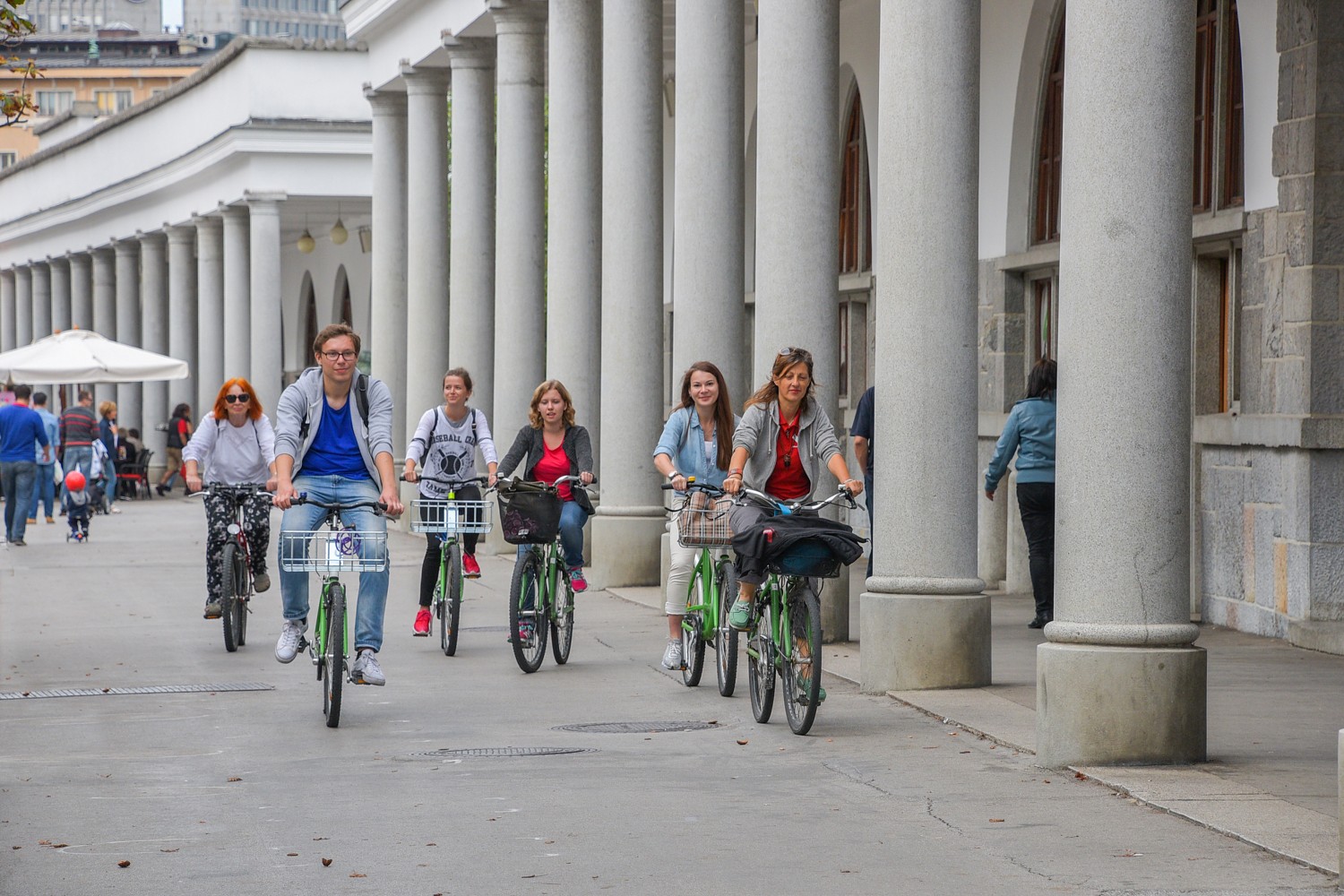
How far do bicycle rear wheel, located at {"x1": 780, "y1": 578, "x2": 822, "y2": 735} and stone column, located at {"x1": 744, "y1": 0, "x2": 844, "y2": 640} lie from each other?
3180mm

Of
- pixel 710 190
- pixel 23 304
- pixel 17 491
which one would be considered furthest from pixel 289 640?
pixel 23 304

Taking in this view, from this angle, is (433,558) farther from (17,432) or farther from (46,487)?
(46,487)

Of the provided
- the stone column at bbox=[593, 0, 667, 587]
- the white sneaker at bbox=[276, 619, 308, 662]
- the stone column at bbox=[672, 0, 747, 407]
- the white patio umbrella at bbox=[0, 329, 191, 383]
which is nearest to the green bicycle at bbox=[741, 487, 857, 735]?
the white sneaker at bbox=[276, 619, 308, 662]

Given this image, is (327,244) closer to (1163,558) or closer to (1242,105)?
→ (1242,105)

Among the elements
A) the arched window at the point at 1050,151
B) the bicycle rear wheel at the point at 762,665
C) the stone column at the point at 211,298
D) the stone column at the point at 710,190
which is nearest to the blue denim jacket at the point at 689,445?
the bicycle rear wheel at the point at 762,665

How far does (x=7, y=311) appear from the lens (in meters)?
61.0

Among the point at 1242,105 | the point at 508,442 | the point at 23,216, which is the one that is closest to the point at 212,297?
the point at 23,216

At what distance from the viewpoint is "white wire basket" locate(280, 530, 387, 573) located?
9.62m

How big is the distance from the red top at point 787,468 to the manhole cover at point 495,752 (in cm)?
182

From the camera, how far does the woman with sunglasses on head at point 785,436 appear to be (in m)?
10.0

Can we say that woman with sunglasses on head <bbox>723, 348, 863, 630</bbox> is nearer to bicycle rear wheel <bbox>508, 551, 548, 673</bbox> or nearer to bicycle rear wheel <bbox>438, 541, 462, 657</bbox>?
bicycle rear wheel <bbox>508, 551, 548, 673</bbox>

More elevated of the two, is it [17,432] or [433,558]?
[17,432]

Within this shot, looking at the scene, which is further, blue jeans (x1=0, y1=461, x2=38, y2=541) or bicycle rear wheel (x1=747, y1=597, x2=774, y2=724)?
blue jeans (x1=0, y1=461, x2=38, y2=541)

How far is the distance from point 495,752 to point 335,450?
200 centimetres
